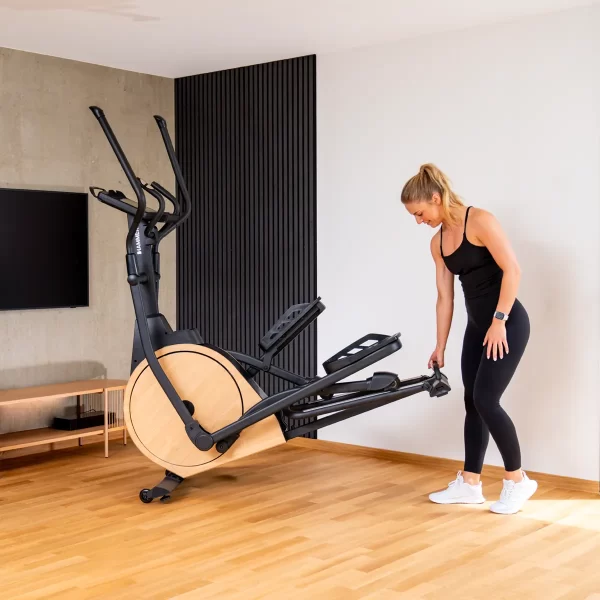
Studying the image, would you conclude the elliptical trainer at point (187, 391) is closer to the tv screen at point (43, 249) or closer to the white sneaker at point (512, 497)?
the white sneaker at point (512, 497)

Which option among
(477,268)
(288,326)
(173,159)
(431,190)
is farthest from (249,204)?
(477,268)

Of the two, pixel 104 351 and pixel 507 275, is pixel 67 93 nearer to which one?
pixel 104 351

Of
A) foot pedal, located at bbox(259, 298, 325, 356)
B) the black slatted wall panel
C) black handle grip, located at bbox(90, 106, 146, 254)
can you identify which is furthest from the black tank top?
the black slatted wall panel

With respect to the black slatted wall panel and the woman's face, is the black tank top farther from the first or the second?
the black slatted wall panel

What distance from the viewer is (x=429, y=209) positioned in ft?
11.8

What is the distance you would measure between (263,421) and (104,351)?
1796mm

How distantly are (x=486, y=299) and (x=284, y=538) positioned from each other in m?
1.25

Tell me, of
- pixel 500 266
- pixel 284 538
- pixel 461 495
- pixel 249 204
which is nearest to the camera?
pixel 284 538

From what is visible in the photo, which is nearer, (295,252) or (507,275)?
(507,275)

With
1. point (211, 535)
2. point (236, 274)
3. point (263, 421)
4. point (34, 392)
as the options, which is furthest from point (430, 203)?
point (34, 392)

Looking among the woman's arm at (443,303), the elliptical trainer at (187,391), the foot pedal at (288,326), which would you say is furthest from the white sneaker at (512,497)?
the foot pedal at (288,326)

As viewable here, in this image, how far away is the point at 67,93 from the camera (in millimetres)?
5016

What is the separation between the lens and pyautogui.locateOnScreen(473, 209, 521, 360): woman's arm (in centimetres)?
346

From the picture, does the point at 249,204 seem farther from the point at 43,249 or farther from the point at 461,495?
the point at 461,495
